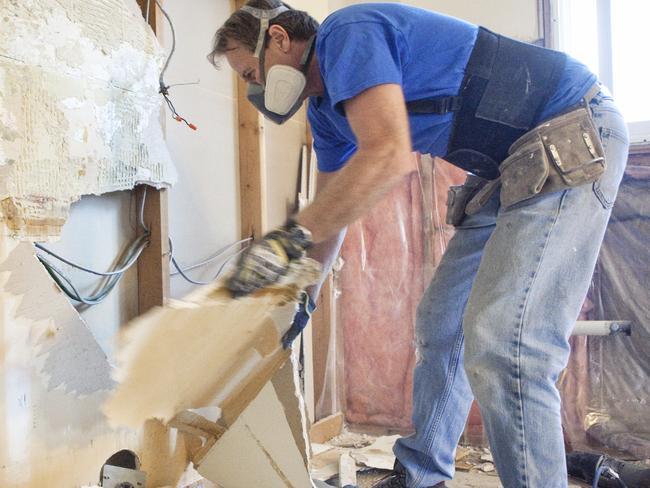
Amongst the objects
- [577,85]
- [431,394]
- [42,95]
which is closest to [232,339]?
[431,394]

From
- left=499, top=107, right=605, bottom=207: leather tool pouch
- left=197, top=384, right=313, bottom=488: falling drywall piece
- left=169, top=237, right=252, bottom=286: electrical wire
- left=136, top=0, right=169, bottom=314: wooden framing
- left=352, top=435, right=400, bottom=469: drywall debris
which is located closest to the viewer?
left=499, top=107, right=605, bottom=207: leather tool pouch

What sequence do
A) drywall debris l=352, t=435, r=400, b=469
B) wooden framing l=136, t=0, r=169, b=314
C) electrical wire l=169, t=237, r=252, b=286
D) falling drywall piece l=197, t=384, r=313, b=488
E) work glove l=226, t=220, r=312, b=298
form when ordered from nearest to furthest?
1. work glove l=226, t=220, r=312, b=298
2. falling drywall piece l=197, t=384, r=313, b=488
3. wooden framing l=136, t=0, r=169, b=314
4. electrical wire l=169, t=237, r=252, b=286
5. drywall debris l=352, t=435, r=400, b=469

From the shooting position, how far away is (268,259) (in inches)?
42.7

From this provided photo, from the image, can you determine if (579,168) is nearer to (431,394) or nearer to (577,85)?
(577,85)

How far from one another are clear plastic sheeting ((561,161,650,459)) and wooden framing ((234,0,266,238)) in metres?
1.42

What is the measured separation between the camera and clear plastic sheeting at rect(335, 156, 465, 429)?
280 centimetres

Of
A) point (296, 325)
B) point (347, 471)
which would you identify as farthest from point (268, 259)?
point (347, 471)

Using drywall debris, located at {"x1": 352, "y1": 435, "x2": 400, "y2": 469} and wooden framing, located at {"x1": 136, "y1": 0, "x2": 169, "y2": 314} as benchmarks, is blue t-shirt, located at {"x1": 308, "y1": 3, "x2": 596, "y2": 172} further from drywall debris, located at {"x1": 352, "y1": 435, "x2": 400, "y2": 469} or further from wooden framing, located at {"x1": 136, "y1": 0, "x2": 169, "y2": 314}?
drywall debris, located at {"x1": 352, "y1": 435, "x2": 400, "y2": 469}

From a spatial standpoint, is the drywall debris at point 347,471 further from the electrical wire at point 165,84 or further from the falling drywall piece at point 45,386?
the electrical wire at point 165,84

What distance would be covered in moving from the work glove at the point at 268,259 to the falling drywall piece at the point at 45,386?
61 centimetres

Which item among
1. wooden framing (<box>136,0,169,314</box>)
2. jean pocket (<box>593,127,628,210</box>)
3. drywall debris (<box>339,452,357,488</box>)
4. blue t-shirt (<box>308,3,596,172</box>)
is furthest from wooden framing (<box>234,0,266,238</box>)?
jean pocket (<box>593,127,628,210</box>)

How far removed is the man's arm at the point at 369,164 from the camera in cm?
109

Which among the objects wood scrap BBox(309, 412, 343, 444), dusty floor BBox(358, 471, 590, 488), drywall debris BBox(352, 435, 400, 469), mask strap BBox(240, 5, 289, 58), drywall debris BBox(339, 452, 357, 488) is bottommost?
wood scrap BBox(309, 412, 343, 444)

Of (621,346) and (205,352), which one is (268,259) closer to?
(205,352)
